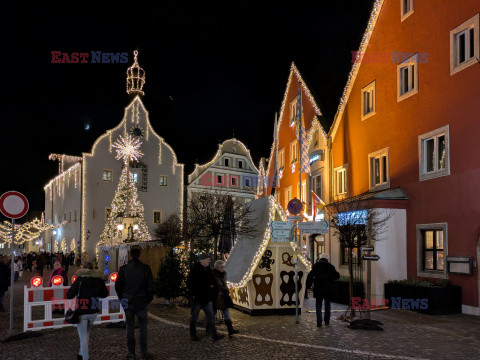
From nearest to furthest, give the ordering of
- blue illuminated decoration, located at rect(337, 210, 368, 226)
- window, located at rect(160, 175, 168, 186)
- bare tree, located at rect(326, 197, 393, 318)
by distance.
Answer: bare tree, located at rect(326, 197, 393, 318), blue illuminated decoration, located at rect(337, 210, 368, 226), window, located at rect(160, 175, 168, 186)

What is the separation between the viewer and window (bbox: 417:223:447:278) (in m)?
16.1

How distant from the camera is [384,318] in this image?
Answer: 44.8 ft

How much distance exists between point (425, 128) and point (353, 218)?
4.77 metres

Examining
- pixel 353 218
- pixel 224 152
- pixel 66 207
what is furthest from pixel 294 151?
pixel 66 207

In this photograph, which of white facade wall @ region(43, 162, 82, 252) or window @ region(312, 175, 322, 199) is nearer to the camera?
window @ region(312, 175, 322, 199)

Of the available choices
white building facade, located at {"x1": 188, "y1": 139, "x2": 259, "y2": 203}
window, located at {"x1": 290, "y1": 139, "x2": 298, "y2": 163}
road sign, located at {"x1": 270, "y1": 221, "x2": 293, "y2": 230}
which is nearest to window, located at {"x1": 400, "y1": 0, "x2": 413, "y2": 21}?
road sign, located at {"x1": 270, "y1": 221, "x2": 293, "y2": 230}

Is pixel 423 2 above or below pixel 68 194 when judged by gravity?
above

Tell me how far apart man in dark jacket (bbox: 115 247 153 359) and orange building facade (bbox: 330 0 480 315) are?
392 inches

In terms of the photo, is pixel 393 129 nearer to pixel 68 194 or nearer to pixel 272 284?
pixel 272 284

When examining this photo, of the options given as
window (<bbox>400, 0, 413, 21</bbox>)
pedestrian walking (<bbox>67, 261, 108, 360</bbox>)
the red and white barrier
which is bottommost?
the red and white barrier

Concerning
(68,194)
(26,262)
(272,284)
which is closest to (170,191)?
(68,194)

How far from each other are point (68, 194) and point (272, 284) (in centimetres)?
4410

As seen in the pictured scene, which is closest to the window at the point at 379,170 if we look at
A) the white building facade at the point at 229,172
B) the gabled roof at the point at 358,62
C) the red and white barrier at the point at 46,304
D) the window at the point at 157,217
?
the gabled roof at the point at 358,62

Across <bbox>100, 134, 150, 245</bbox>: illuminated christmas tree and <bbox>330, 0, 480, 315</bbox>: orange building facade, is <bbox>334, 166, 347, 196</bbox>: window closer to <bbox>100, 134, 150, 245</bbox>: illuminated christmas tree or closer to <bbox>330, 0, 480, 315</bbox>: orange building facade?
<bbox>330, 0, 480, 315</bbox>: orange building facade
